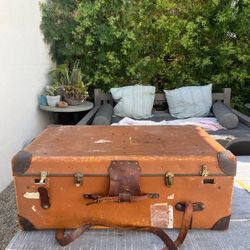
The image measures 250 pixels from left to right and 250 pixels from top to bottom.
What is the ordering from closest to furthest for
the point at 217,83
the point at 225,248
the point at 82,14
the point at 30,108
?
the point at 225,248 → the point at 30,108 → the point at 82,14 → the point at 217,83

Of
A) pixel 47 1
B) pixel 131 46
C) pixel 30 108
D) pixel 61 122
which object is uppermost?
pixel 47 1

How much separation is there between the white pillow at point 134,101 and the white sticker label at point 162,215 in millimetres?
2600

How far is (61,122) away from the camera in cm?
405

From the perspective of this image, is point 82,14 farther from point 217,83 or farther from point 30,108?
point 217,83

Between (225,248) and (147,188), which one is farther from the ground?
(147,188)

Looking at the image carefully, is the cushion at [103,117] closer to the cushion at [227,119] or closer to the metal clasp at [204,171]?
the cushion at [227,119]

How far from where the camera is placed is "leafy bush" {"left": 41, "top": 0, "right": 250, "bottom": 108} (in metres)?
3.65

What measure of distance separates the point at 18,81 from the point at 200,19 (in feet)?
7.85

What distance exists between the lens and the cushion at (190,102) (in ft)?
11.6

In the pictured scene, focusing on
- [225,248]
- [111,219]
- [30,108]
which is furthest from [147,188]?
[30,108]

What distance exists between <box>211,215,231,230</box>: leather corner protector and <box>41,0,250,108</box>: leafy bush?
3062 mm

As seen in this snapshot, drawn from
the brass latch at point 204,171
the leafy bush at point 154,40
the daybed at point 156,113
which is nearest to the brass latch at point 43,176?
the brass latch at point 204,171

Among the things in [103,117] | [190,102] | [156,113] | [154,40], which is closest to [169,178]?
[103,117]

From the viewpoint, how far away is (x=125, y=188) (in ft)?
2.97
